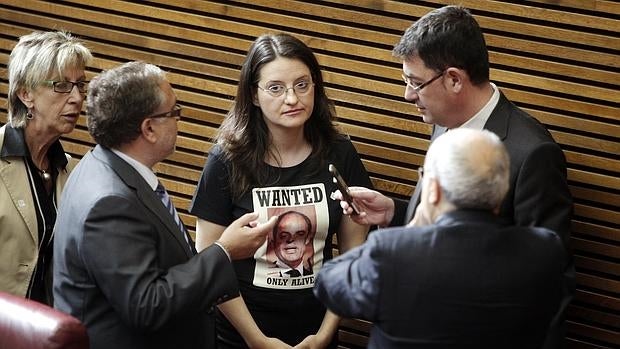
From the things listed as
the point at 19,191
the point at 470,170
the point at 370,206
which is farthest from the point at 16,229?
the point at 470,170

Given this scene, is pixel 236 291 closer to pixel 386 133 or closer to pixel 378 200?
pixel 378 200

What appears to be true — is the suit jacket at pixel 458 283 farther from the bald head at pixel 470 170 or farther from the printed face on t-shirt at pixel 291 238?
the printed face on t-shirt at pixel 291 238

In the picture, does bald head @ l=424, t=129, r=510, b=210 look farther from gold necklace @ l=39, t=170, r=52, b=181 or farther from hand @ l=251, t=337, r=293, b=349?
gold necklace @ l=39, t=170, r=52, b=181

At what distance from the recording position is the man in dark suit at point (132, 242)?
2.86 meters

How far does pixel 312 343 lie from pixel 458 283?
1297mm

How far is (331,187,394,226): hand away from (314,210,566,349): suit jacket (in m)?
0.90

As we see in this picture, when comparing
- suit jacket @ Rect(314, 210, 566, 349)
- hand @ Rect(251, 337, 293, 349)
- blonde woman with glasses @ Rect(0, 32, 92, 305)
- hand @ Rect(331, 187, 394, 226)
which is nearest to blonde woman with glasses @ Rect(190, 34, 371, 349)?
hand @ Rect(251, 337, 293, 349)

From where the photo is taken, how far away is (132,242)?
9.39 feet

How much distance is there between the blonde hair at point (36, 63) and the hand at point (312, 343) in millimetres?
1259

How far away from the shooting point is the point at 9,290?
364 centimetres

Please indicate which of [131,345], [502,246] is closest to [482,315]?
[502,246]

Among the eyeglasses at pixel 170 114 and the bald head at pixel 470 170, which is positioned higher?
the bald head at pixel 470 170

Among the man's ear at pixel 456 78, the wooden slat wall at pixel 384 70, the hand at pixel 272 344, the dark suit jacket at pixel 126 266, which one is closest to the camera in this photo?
the dark suit jacket at pixel 126 266

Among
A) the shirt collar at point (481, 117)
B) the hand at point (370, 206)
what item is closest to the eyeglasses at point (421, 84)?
the shirt collar at point (481, 117)
